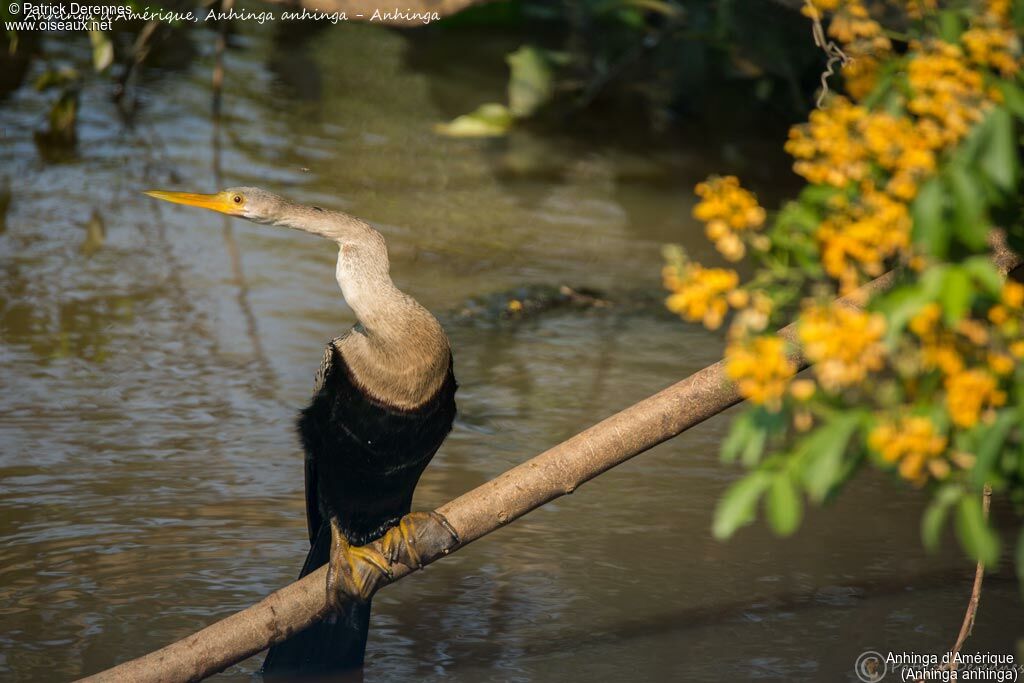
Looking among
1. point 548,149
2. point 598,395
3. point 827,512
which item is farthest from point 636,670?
point 548,149

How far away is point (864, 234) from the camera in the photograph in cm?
139

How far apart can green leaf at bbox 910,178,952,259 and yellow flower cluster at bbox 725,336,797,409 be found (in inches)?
6.8

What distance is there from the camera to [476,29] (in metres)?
10.7

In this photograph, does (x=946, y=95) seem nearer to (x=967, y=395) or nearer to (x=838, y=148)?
(x=838, y=148)

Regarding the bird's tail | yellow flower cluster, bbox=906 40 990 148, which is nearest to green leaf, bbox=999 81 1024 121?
yellow flower cluster, bbox=906 40 990 148

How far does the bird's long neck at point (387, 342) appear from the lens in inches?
110

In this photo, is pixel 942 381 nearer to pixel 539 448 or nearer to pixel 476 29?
pixel 539 448

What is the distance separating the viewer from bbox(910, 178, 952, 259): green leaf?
1266 mm

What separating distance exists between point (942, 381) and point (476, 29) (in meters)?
9.71

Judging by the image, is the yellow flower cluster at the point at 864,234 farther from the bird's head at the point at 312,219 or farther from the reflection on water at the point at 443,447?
the reflection on water at the point at 443,447

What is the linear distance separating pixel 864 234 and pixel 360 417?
162cm

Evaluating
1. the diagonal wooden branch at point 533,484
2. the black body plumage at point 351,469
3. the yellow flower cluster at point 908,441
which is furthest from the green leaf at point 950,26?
the black body plumage at point 351,469

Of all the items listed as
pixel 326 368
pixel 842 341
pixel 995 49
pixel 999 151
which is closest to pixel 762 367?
pixel 842 341

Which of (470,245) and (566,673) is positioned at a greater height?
(470,245)
